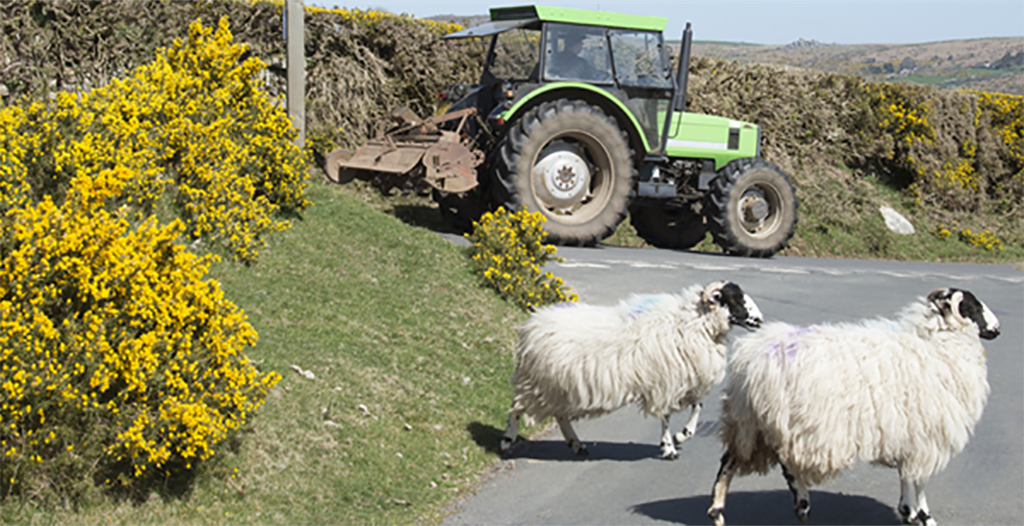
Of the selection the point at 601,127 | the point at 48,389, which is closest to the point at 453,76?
the point at 601,127

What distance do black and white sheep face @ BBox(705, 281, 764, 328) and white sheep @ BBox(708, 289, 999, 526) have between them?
1.78 feet

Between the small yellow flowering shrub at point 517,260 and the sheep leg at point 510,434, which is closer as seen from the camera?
the sheep leg at point 510,434

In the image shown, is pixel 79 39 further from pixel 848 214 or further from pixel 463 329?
pixel 848 214

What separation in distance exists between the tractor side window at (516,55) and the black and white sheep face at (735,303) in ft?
23.7

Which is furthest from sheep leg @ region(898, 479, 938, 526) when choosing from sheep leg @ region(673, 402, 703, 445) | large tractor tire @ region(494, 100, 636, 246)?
large tractor tire @ region(494, 100, 636, 246)

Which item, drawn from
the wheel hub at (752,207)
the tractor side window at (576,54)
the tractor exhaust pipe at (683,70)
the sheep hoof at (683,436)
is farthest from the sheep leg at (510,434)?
the wheel hub at (752,207)

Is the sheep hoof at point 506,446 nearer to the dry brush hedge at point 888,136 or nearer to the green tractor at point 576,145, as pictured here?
the green tractor at point 576,145

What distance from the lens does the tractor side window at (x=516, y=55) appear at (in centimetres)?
1262

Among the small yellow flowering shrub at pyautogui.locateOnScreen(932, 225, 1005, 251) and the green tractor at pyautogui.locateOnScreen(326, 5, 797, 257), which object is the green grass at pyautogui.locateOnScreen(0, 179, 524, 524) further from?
the small yellow flowering shrub at pyautogui.locateOnScreen(932, 225, 1005, 251)

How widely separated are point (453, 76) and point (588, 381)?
10.9 meters

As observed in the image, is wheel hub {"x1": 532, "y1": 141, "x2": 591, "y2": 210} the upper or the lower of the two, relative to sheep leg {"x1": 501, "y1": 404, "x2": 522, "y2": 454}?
upper

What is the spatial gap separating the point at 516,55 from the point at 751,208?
4251mm

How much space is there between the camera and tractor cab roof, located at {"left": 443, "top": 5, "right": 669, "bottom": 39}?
12.3 meters

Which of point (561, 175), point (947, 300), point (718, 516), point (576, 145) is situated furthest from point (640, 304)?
point (576, 145)
